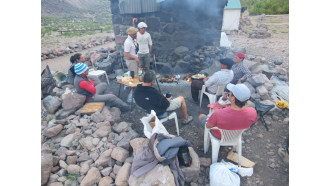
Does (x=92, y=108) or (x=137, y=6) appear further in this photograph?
(x=137, y=6)

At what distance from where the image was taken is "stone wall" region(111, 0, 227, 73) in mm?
6660

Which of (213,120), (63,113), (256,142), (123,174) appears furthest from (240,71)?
(63,113)

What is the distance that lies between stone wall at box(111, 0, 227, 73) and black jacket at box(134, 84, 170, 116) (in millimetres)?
4079

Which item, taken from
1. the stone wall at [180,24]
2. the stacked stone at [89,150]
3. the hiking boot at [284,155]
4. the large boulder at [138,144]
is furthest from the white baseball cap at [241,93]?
the stone wall at [180,24]

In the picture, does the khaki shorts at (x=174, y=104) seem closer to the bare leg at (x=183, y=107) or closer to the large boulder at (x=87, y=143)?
the bare leg at (x=183, y=107)

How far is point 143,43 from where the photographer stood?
19.3ft

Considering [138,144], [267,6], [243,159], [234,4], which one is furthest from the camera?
[234,4]

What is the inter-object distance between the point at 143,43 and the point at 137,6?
213cm

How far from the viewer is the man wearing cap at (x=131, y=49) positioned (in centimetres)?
555

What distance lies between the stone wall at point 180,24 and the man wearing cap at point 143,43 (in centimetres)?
139

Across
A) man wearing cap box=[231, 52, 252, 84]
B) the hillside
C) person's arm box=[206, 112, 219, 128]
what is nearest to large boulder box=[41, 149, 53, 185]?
person's arm box=[206, 112, 219, 128]

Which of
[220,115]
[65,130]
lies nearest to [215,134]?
[220,115]

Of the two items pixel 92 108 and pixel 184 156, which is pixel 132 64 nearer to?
pixel 92 108

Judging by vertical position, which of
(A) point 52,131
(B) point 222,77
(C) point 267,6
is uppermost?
(C) point 267,6
